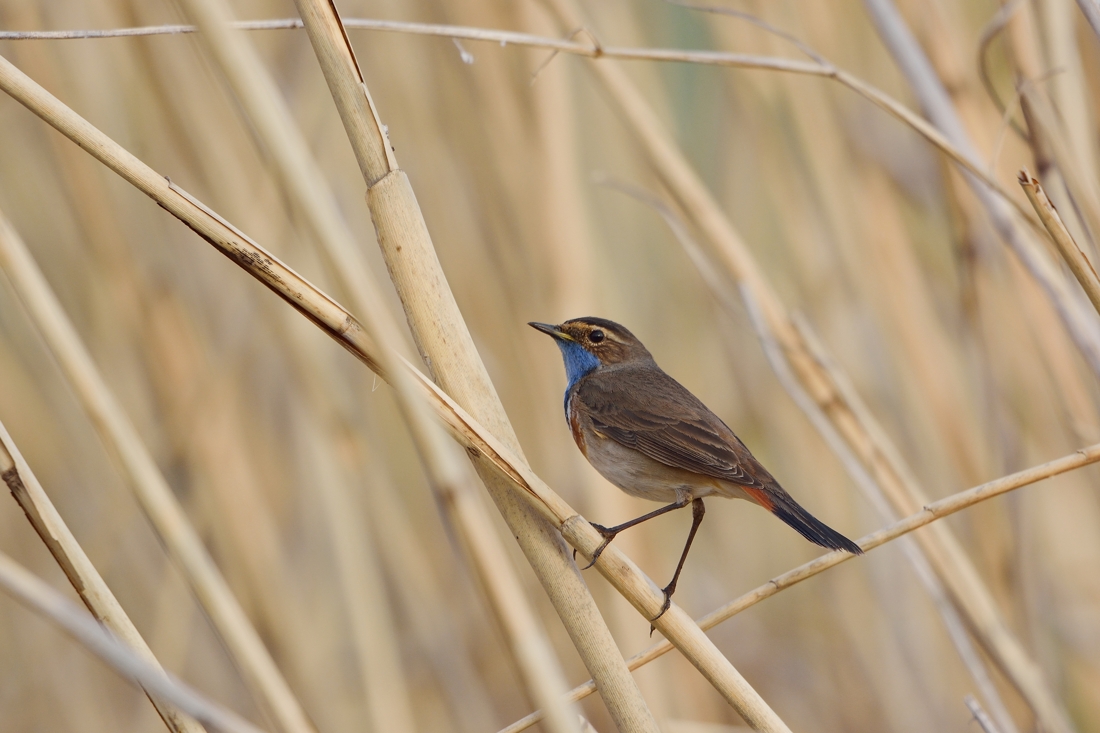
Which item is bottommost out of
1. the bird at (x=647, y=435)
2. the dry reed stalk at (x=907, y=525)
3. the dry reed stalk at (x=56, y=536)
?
the dry reed stalk at (x=907, y=525)

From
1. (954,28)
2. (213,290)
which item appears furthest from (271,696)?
(954,28)

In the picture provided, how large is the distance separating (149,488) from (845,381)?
5.21ft

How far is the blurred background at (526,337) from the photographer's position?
2.19 m

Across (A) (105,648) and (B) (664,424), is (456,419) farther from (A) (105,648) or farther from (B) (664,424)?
(B) (664,424)

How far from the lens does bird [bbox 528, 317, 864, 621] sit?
205 centimetres

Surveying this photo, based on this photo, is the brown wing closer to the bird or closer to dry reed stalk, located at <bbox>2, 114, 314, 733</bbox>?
the bird

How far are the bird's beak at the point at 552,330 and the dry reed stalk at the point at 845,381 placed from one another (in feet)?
1.57

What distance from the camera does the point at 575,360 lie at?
2.54 metres

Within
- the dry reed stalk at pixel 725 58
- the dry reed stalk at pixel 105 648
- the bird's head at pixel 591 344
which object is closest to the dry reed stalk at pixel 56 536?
the dry reed stalk at pixel 105 648

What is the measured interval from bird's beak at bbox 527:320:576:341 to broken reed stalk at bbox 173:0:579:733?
49.0 inches

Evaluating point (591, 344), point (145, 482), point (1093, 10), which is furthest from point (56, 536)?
point (1093, 10)

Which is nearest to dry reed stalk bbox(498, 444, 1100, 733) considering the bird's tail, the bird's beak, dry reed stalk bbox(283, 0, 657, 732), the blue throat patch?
the bird's tail

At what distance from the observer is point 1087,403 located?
2.16 m

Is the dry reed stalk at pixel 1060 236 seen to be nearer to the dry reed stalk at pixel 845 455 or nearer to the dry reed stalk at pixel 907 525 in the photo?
the dry reed stalk at pixel 907 525
